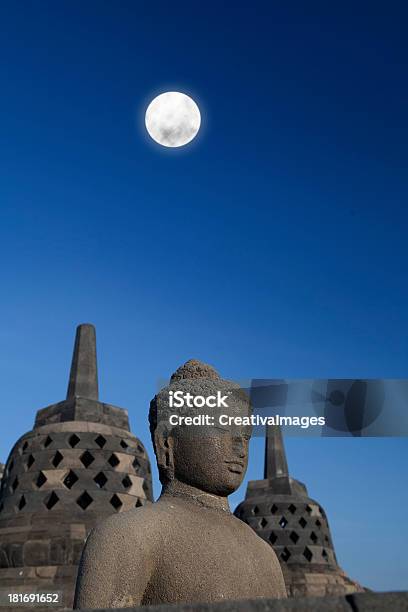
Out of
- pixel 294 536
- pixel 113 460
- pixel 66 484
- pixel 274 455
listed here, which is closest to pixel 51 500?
pixel 66 484

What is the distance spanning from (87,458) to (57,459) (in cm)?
62

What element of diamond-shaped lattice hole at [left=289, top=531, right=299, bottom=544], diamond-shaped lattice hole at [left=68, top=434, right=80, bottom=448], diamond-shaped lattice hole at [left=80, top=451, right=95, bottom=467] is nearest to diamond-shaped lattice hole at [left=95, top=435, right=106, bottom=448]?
diamond-shaped lattice hole at [left=80, top=451, right=95, bottom=467]

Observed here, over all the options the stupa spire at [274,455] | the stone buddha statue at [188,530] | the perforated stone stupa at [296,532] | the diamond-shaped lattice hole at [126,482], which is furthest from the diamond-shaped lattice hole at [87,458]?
the stupa spire at [274,455]

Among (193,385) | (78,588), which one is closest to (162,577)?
(78,588)

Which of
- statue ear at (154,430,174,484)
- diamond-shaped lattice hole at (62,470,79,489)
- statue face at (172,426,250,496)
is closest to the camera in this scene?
statue face at (172,426,250,496)

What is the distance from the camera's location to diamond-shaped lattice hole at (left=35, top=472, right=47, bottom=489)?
12.0 meters

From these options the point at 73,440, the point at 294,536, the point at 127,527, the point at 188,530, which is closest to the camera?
the point at 127,527

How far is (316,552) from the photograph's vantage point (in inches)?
809

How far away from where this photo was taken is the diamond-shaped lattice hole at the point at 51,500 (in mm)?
11750

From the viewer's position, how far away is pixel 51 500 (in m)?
11.8

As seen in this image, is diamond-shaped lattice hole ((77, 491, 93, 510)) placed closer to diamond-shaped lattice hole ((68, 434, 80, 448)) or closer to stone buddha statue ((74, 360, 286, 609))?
diamond-shaped lattice hole ((68, 434, 80, 448))

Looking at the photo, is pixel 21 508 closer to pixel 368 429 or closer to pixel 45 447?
pixel 45 447

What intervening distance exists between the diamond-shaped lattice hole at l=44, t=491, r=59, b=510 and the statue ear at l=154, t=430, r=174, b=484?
8.77 meters

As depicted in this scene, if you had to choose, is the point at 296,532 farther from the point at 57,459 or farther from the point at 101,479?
the point at 57,459
